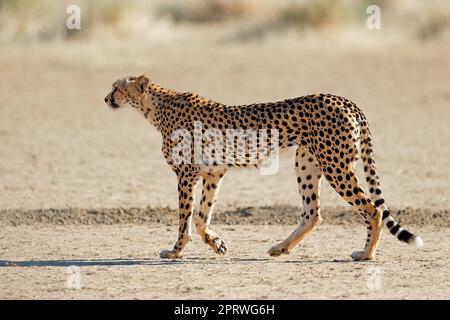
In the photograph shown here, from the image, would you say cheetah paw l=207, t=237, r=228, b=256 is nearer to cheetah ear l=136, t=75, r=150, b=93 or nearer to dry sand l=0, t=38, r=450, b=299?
dry sand l=0, t=38, r=450, b=299

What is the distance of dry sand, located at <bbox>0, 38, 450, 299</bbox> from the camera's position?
8367mm

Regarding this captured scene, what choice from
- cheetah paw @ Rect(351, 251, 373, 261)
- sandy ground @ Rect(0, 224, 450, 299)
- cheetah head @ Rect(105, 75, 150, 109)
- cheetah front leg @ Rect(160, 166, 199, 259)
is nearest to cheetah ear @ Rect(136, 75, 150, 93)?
cheetah head @ Rect(105, 75, 150, 109)

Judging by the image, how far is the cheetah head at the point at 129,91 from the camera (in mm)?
9492

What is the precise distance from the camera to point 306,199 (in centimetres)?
917

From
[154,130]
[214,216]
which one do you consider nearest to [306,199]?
[214,216]

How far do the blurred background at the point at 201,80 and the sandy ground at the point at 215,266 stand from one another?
4.21 feet

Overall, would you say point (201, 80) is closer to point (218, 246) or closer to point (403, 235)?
point (218, 246)

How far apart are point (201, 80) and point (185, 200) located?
10805mm

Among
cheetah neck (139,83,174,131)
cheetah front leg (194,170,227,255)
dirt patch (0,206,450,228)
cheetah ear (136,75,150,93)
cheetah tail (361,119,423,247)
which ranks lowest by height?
dirt patch (0,206,450,228)

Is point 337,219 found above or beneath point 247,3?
beneath

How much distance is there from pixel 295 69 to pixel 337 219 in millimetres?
9990
